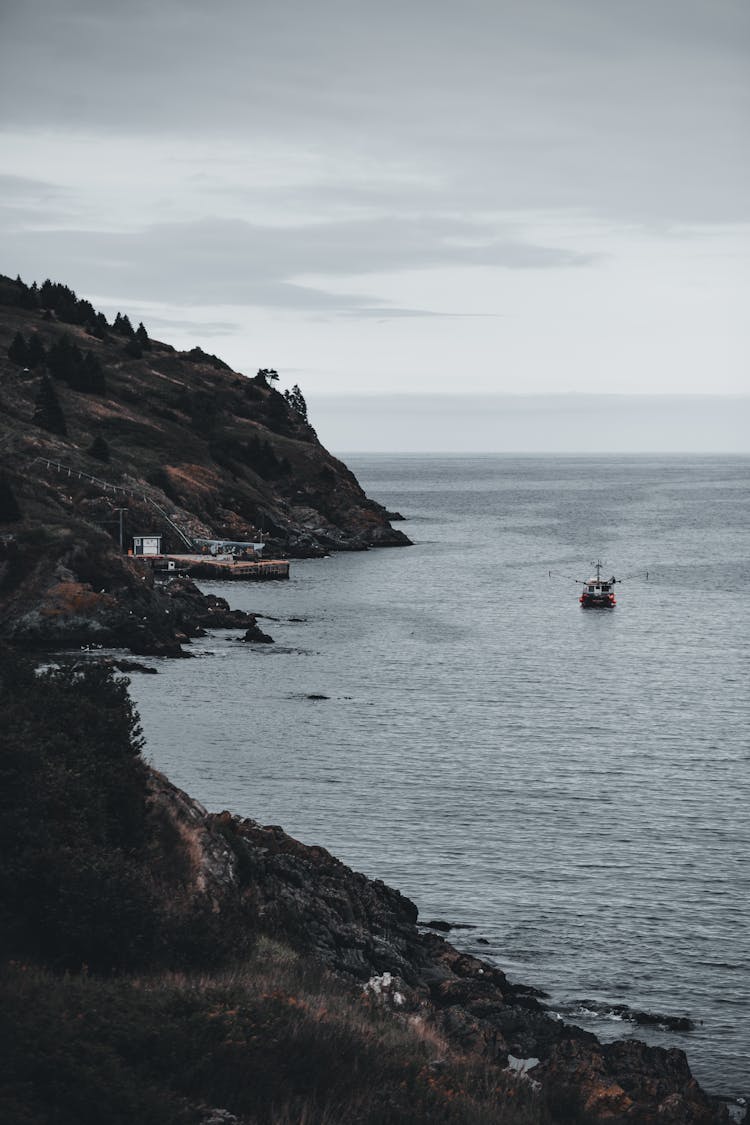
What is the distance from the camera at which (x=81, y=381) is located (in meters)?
174

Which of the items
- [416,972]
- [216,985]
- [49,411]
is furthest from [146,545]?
[216,985]

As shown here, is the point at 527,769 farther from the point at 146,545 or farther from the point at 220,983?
the point at 146,545

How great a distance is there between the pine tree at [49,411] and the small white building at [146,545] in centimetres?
2533

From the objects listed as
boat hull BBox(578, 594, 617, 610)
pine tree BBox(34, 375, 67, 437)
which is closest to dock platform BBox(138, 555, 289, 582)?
pine tree BBox(34, 375, 67, 437)

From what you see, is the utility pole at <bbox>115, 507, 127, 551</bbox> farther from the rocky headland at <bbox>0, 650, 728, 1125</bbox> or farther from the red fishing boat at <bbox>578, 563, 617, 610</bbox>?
the rocky headland at <bbox>0, 650, 728, 1125</bbox>

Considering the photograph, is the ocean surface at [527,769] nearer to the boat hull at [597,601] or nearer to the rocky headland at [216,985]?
the boat hull at [597,601]

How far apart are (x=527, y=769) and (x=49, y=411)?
107 meters

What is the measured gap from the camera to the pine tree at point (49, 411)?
497 ft

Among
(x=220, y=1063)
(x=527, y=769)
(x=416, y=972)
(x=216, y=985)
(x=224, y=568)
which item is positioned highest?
(x=224, y=568)

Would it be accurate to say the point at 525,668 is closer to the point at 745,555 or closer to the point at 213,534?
the point at 213,534

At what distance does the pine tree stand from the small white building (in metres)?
25.3

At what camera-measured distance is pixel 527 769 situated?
62.0 meters

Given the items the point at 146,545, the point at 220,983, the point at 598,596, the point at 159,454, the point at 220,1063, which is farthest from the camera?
the point at 159,454

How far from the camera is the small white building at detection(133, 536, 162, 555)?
438ft
